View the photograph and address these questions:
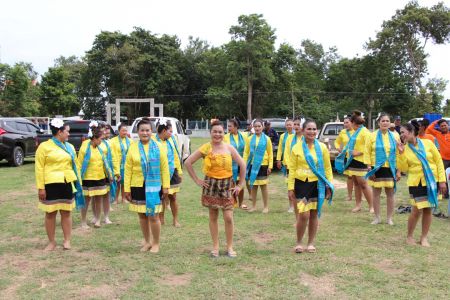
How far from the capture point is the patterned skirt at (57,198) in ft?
18.5

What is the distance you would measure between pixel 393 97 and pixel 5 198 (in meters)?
44.9

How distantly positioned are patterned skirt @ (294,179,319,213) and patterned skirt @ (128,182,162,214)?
1726mm

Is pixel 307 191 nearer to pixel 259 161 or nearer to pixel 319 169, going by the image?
pixel 319 169

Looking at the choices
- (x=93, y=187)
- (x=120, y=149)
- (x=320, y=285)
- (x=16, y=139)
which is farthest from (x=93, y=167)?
(x=16, y=139)

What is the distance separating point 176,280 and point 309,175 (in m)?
2.02

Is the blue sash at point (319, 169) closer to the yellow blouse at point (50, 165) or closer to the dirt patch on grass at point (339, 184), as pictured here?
the yellow blouse at point (50, 165)

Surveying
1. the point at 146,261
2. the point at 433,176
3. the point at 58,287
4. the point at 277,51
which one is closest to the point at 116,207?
the point at 146,261

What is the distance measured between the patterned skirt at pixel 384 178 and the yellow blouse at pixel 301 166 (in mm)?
1997

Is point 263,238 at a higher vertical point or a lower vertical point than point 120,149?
lower

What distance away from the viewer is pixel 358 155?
26.0ft

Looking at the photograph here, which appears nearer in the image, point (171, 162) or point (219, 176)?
point (219, 176)

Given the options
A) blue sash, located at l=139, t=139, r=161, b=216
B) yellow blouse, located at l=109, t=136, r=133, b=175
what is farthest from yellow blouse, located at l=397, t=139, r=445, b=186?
yellow blouse, located at l=109, t=136, r=133, b=175

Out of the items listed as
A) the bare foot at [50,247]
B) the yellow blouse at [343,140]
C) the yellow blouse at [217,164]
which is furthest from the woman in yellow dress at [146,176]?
the yellow blouse at [343,140]

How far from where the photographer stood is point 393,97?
4784cm
